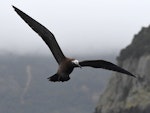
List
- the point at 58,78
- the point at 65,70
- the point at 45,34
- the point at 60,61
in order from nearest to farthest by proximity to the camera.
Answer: the point at 65,70 → the point at 58,78 → the point at 60,61 → the point at 45,34

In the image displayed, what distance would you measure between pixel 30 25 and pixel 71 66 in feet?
7.09

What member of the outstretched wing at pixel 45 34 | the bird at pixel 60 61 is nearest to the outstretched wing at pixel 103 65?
the bird at pixel 60 61

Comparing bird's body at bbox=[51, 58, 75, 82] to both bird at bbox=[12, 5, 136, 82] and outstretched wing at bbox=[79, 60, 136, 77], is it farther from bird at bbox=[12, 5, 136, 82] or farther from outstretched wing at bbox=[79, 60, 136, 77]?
outstretched wing at bbox=[79, 60, 136, 77]

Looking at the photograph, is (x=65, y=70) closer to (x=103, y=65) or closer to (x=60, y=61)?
(x=60, y=61)

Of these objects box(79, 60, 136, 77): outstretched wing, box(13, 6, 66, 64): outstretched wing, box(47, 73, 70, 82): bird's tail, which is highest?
box(13, 6, 66, 64): outstretched wing

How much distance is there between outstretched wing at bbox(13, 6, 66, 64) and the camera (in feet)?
71.9

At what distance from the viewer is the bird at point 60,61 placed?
2141cm

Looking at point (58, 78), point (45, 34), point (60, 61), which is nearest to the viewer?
point (58, 78)

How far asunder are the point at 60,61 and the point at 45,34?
139 centimetres

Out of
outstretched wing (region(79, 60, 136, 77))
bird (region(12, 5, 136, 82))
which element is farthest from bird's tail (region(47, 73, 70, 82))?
outstretched wing (region(79, 60, 136, 77))

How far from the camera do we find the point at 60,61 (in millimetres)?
22266

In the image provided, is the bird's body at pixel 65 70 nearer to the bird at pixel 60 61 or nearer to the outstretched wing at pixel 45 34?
the bird at pixel 60 61

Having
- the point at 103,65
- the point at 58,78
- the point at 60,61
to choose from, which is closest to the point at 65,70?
the point at 58,78

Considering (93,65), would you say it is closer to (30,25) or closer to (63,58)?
(63,58)
